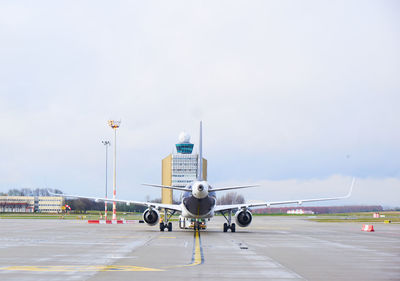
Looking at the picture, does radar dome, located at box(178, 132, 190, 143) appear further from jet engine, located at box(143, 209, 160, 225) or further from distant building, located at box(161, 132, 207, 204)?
jet engine, located at box(143, 209, 160, 225)

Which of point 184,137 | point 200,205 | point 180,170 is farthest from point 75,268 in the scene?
point 180,170

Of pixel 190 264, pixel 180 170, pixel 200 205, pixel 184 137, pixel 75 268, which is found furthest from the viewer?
pixel 180 170

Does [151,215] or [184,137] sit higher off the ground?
[184,137]

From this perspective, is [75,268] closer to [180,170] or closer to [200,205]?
[200,205]

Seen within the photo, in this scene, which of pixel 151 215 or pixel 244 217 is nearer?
pixel 244 217

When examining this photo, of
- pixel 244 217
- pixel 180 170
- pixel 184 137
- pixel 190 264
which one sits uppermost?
pixel 184 137

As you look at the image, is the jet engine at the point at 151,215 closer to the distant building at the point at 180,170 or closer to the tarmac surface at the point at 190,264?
the tarmac surface at the point at 190,264

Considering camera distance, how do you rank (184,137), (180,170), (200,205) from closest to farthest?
1. (200,205)
2. (184,137)
3. (180,170)

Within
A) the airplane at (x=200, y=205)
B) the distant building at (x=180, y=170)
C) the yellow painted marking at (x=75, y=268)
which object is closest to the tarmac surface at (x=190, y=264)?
the yellow painted marking at (x=75, y=268)

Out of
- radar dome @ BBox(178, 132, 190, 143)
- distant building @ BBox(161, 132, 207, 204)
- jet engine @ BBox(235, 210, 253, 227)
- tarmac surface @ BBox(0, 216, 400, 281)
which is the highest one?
radar dome @ BBox(178, 132, 190, 143)

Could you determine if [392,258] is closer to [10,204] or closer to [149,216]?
[149,216]

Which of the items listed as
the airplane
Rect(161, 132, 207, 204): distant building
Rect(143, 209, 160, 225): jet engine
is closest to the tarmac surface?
the airplane

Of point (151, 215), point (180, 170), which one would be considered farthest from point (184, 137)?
point (151, 215)

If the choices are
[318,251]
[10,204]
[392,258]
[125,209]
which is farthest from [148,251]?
[10,204]
